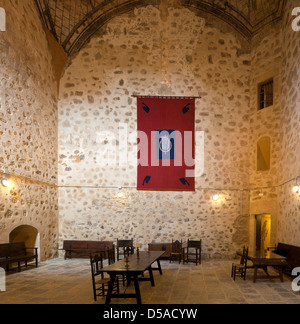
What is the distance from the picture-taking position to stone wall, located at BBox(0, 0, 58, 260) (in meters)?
6.95

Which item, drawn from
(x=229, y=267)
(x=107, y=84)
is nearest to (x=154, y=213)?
(x=229, y=267)

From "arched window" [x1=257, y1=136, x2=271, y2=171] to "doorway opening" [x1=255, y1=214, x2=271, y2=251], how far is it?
1.85 metres

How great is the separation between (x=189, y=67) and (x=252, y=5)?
2.92 m

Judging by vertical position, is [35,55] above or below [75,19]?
below

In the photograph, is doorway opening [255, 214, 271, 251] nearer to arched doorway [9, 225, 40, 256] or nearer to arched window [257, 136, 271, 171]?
arched window [257, 136, 271, 171]

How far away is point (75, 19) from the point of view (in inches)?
379

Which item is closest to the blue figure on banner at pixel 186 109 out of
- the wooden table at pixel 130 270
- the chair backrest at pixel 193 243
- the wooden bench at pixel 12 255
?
the chair backrest at pixel 193 243

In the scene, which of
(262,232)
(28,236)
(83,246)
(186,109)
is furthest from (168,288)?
(262,232)

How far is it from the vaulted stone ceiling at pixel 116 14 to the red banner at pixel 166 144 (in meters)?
3.04

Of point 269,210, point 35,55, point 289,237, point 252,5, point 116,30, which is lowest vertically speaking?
point 289,237
